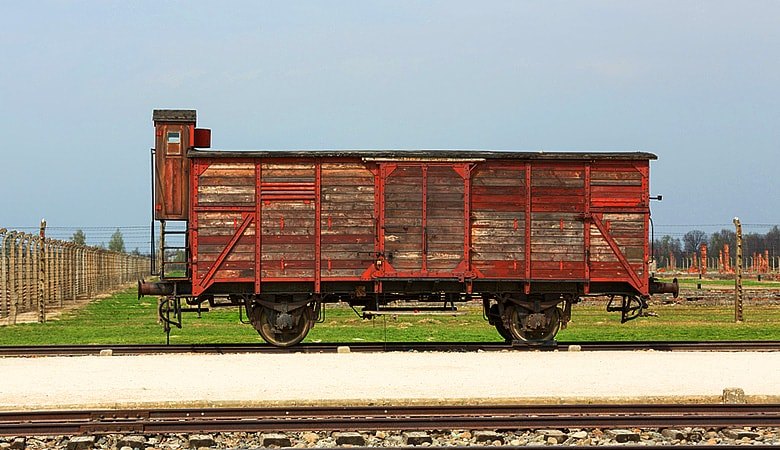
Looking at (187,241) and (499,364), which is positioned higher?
(187,241)

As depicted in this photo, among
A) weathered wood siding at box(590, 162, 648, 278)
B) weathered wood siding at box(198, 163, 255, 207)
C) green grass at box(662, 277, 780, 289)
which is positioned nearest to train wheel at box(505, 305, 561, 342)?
weathered wood siding at box(590, 162, 648, 278)

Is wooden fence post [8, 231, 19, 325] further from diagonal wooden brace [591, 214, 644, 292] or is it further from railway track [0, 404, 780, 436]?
railway track [0, 404, 780, 436]

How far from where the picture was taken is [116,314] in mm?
37562

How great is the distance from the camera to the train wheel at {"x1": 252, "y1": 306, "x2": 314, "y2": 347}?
69.4ft

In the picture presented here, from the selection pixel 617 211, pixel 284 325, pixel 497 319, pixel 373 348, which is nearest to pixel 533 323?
pixel 497 319

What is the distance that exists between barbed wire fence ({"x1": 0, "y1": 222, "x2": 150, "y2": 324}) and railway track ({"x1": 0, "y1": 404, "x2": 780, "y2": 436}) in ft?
66.5

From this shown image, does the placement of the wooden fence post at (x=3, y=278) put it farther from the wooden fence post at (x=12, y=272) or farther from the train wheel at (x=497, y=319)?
the train wheel at (x=497, y=319)

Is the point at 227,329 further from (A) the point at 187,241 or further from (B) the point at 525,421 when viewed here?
(B) the point at 525,421

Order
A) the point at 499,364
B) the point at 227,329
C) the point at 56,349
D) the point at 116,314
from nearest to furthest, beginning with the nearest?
the point at 499,364 → the point at 56,349 → the point at 227,329 → the point at 116,314

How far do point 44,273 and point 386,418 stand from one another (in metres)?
22.7

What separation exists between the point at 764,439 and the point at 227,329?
64.9 feet

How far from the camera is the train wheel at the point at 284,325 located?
21141 millimetres

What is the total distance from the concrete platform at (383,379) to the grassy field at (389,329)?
14.9 ft

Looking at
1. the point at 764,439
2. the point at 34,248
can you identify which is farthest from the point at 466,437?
the point at 34,248
